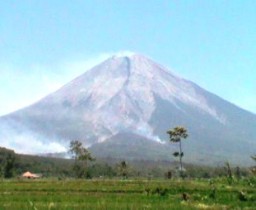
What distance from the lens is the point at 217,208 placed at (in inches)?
816

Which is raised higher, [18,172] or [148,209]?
[18,172]

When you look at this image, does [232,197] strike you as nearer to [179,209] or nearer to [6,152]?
[179,209]

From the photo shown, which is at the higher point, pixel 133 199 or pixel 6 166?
pixel 6 166

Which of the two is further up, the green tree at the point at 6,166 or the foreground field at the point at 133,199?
the green tree at the point at 6,166

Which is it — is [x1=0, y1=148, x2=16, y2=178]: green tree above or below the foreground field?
above

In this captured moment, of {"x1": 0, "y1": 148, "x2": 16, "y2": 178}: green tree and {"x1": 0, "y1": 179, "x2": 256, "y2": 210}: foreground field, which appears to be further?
{"x1": 0, "y1": 148, "x2": 16, "y2": 178}: green tree

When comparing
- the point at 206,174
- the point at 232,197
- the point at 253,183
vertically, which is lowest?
the point at 232,197

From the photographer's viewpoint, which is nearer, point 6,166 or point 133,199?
point 133,199

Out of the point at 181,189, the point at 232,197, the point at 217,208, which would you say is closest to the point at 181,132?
the point at 181,189

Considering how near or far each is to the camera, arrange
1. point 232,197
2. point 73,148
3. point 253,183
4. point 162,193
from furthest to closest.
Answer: point 73,148 → point 253,183 → point 162,193 → point 232,197

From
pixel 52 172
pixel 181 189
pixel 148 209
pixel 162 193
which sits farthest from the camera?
pixel 52 172

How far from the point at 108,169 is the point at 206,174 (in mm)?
17018

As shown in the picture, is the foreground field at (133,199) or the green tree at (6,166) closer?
the foreground field at (133,199)

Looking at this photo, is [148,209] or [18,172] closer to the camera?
[148,209]
